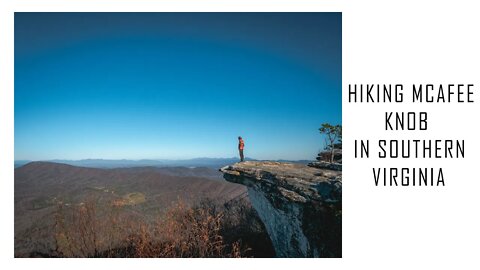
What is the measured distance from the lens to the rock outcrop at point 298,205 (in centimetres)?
655

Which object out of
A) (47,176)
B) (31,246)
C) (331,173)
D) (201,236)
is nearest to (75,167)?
(47,176)

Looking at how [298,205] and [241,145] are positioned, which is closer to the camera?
[298,205]

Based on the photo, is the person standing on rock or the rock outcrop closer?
the rock outcrop

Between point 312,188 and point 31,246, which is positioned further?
point 31,246

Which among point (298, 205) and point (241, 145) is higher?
point (241, 145)

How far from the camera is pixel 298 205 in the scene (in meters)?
7.19

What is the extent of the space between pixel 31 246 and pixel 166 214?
4.52m

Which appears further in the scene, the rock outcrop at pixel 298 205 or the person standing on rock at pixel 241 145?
the person standing on rock at pixel 241 145

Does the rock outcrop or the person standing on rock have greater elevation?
the person standing on rock

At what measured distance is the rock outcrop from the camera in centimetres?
655

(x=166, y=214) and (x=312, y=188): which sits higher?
(x=312, y=188)
